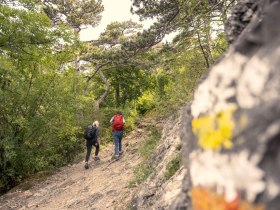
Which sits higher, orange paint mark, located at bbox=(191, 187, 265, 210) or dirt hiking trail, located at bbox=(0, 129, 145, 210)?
orange paint mark, located at bbox=(191, 187, 265, 210)

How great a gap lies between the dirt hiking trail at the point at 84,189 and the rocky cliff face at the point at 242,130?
5.77 metres

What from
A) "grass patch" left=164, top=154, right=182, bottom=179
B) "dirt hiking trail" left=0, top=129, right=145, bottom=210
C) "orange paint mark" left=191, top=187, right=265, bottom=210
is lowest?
"dirt hiking trail" left=0, top=129, right=145, bottom=210

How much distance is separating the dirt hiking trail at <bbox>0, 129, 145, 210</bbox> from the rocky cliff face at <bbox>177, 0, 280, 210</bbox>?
577cm

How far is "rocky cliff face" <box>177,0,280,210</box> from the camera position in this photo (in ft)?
4.14

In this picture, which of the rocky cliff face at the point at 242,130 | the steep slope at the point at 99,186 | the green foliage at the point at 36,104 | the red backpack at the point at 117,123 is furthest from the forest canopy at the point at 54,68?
the rocky cliff face at the point at 242,130

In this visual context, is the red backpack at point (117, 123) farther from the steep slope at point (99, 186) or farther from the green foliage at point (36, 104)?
the green foliage at point (36, 104)

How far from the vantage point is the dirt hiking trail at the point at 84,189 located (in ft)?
27.2

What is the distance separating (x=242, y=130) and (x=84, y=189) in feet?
29.4

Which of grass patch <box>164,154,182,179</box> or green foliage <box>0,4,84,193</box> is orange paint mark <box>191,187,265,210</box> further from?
green foliage <box>0,4,84,193</box>

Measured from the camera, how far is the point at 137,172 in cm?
826

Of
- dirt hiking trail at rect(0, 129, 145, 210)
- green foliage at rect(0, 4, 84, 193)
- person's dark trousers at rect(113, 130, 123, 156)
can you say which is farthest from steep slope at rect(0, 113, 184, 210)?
green foliage at rect(0, 4, 84, 193)

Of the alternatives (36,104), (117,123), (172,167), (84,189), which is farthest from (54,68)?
(172,167)

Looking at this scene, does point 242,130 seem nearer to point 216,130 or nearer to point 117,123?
point 216,130

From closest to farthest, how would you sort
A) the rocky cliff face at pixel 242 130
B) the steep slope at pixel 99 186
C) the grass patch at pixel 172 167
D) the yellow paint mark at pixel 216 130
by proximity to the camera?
the rocky cliff face at pixel 242 130 < the yellow paint mark at pixel 216 130 < the grass patch at pixel 172 167 < the steep slope at pixel 99 186
